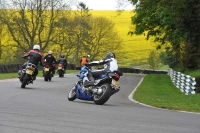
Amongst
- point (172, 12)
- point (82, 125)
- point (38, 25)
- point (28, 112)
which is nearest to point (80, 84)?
point (28, 112)

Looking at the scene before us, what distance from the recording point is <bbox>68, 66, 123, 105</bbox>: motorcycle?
16.1 m

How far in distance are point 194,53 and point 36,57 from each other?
50.5 feet

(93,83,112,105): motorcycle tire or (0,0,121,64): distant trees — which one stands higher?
(0,0,121,64): distant trees

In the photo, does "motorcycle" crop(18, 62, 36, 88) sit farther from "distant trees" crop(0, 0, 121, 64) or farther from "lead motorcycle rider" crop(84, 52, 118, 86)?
"distant trees" crop(0, 0, 121, 64)

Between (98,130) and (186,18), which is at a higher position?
(186,18)

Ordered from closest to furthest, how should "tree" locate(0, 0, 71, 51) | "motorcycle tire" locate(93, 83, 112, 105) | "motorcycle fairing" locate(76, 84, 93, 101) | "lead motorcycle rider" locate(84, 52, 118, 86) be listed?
"motorcycle tire" locate(93, 83, 112, 105) < "lead motorcycle rider" locate(84, 52, 118, 86) < "motorcycle fairing" locate(76, 84, 93, 101) < "tree" locate(0, 0, 71, 51)

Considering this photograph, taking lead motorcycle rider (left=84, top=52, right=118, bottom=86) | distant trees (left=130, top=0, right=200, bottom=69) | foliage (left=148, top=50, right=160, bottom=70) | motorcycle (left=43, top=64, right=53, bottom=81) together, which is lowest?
foliage (left=148, top=50, right=160, bottom=70)

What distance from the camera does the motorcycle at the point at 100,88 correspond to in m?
16.1

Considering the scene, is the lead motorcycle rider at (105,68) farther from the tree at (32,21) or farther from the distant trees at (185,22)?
the tree at (32,21)

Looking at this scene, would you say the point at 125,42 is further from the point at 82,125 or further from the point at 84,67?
the point at 82,125

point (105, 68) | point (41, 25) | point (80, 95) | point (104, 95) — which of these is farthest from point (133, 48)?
point (104, 95)

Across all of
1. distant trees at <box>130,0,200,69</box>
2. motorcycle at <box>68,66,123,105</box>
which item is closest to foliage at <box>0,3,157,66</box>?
distant trees at <box>130,0,200,69</box>

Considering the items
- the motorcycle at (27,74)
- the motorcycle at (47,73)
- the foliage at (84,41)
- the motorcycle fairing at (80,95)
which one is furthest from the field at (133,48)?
the motorcycle fairing at (80,95)

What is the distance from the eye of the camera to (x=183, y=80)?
87.7ft
